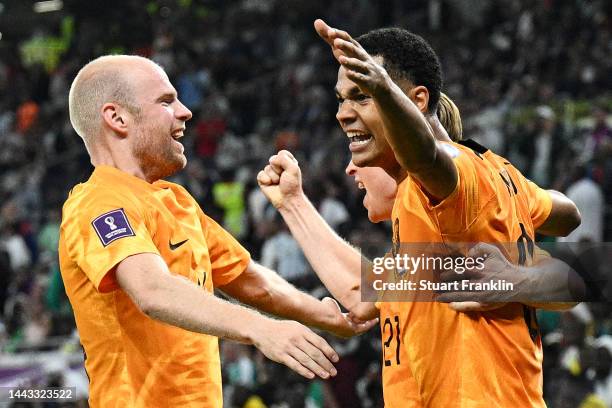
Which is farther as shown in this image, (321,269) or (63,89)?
(63,89)

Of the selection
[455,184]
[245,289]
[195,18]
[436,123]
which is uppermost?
[195,18]

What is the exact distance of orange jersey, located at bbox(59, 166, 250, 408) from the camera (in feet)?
12.5

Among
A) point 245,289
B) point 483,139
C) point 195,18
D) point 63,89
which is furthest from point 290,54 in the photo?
point 245,289

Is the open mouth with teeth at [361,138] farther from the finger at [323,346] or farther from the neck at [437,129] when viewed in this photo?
the finger at [323,346]

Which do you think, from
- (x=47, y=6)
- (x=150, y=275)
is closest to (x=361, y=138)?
(x=150, y=275)

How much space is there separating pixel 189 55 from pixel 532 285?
A: 1572 centimetres

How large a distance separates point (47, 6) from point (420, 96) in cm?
2166

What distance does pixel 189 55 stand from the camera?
18766mm

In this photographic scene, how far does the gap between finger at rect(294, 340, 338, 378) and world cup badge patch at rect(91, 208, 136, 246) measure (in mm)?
857

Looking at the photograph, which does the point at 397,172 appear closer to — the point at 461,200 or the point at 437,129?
the point at 437,129

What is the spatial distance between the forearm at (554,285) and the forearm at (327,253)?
0.99 meters

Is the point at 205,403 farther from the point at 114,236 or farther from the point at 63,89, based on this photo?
the point at 63,89

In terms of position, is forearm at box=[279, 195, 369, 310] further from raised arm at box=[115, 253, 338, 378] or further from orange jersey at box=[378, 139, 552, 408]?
raised arm at box=[115, 253, 338, 378]

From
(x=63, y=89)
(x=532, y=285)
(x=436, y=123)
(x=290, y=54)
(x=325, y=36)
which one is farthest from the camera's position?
(x=63, y=89)
